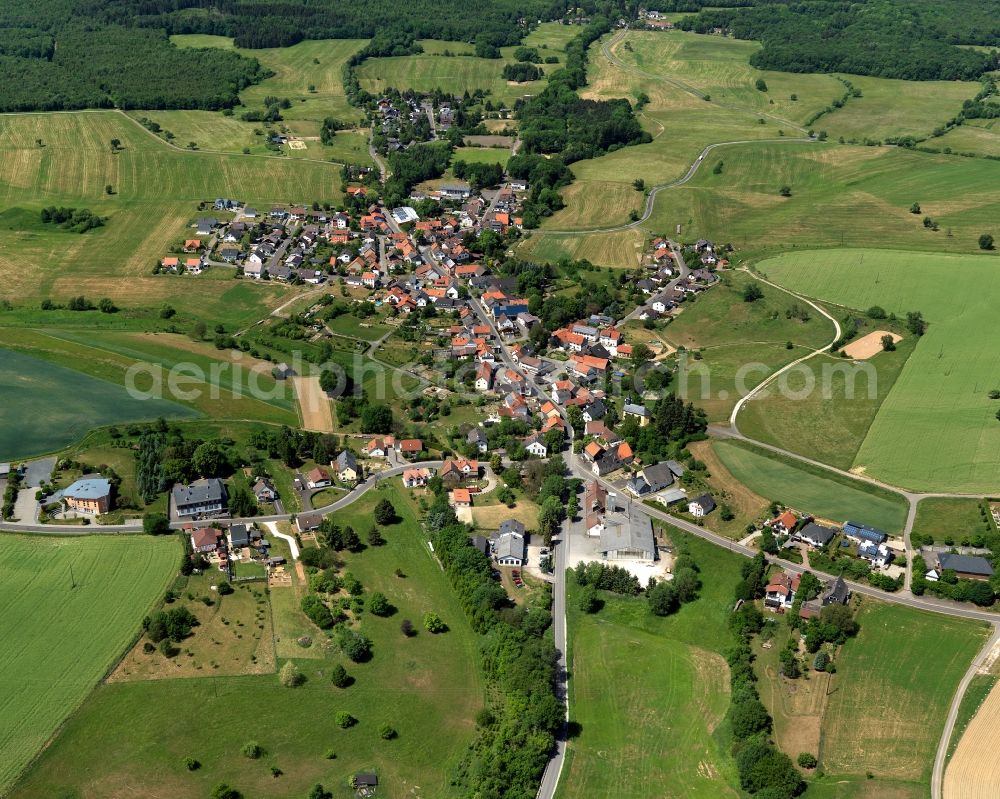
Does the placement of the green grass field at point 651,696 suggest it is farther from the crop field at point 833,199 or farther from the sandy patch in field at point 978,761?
the crop field at point 833,199

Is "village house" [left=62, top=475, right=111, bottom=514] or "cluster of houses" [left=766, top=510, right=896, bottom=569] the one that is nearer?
"cluster of houses" [left=766, top=510, right=896, bottom=569]

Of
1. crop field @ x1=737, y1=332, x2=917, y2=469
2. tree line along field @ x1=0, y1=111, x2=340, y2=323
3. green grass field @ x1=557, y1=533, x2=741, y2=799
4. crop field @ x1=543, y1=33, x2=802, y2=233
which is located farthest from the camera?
crop field @ x1=543, y1=33, x2=802, y2=233

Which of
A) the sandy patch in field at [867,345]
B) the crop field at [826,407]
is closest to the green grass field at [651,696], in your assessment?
the crop field at [826,407]

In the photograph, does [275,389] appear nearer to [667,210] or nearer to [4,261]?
[4,261]

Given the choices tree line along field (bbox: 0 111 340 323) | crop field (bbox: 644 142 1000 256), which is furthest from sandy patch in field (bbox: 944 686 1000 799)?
tree line along field (bbox: 0 111 340 323)

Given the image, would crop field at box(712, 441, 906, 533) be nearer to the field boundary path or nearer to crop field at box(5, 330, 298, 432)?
crop field at box(5, 330, 298, 432)

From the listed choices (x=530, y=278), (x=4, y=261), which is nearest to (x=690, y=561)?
(x=530, y=278)

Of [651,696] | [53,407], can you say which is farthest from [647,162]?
[651,696]
